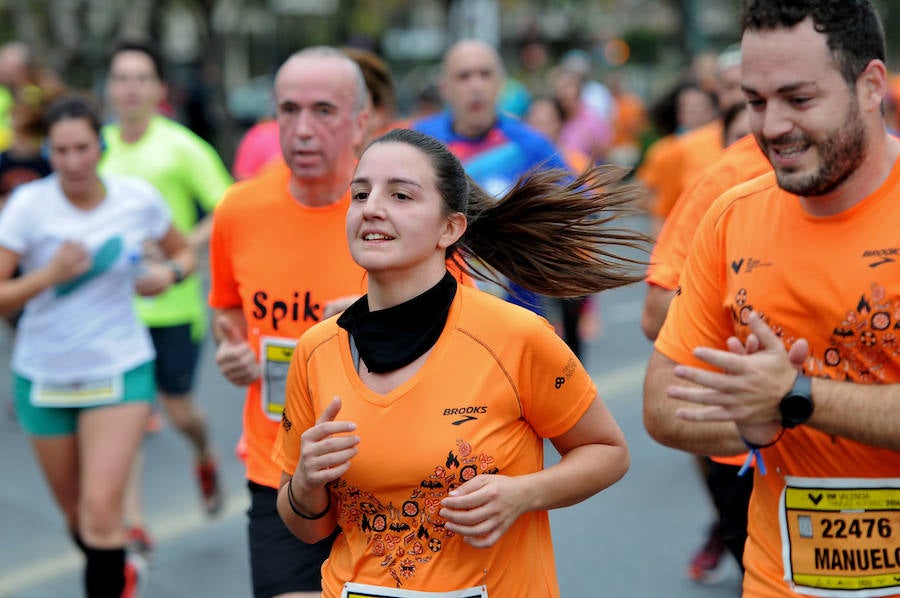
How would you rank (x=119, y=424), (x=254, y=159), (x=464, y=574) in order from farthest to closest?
(x=254, y=159) < (x=119, y=424) < (x=464, y=574)

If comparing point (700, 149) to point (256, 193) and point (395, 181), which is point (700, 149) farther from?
point (395, 181)

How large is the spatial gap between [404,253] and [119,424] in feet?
8.94

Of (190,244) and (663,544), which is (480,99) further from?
Answer: (663,544)

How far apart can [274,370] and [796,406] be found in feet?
6.24

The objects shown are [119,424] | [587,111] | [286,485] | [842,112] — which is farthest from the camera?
[587,111]

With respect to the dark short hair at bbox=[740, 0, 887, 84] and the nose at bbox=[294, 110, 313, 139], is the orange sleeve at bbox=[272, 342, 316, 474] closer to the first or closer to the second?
the nose at bbox=[294, 110, 313, 139]

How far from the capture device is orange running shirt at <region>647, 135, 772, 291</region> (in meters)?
3.95

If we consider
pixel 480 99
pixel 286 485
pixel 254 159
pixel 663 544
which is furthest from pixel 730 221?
pixel 254 159

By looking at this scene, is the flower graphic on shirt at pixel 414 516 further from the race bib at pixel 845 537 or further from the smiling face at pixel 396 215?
the race bib at pixel 845 537

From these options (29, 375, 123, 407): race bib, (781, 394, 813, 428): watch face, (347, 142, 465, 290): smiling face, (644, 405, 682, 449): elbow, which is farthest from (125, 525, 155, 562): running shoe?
(781, 394, 813, 428): watch face

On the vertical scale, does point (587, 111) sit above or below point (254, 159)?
below

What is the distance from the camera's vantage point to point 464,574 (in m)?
2.81

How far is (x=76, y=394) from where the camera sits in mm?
5234

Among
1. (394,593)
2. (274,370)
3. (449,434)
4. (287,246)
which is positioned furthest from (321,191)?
(394,593)
